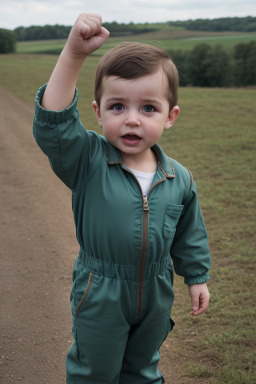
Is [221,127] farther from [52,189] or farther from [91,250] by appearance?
Answer: [91,250]

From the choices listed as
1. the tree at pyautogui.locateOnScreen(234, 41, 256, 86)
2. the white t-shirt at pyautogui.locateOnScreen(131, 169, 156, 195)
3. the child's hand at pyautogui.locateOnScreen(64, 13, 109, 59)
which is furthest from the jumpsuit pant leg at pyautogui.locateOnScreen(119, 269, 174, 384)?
the tree at pyautogui.locateOnScreen(234, 41, 256, 86)

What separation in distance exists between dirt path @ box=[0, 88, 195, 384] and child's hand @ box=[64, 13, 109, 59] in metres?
1.83

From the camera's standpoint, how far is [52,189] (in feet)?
19.7

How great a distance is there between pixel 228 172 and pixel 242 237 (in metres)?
→ 2.26

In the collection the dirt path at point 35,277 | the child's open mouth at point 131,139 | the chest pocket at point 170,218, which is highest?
the child's open mouth at point 131,139

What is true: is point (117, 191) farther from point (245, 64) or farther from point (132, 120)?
point (245, 64)

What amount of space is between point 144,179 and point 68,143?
0.36 m

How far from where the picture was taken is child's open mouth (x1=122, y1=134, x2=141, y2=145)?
171 cm

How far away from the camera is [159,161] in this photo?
74.4 inches

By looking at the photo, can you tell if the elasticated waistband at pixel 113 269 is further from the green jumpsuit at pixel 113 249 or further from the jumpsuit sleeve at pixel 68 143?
the jumpsuit sleeve at pixel 68 143

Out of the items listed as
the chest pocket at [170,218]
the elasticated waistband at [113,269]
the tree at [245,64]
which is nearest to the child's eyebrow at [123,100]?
the chest pocket at [170,218]

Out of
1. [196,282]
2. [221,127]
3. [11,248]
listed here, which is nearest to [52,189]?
[11,248]

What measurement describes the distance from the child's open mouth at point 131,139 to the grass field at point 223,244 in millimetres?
1537

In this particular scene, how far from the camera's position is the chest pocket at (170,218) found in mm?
1793
